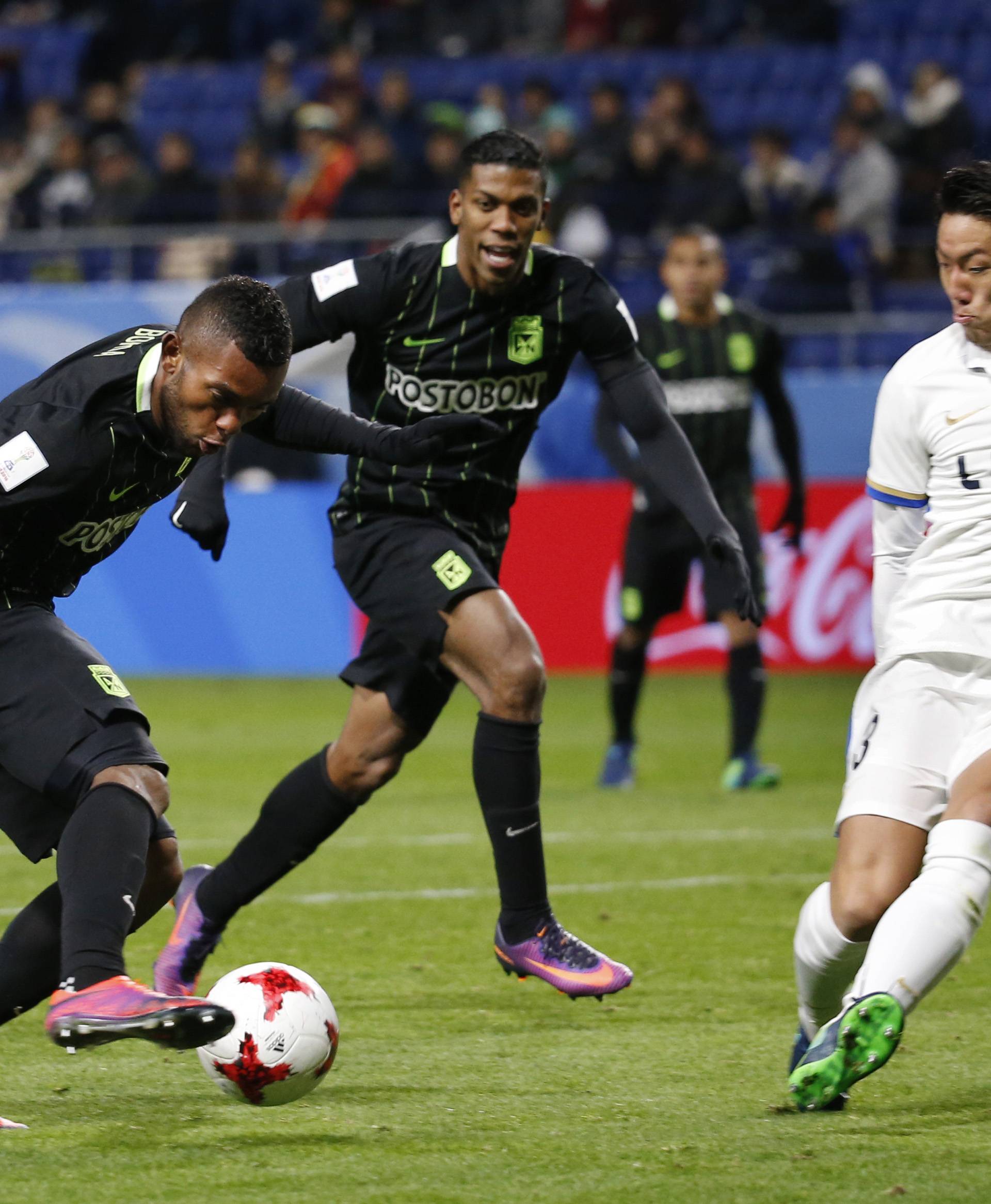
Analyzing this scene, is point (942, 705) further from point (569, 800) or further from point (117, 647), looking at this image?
point (117, 647)

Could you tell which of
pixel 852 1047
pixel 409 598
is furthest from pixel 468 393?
pixel 852 1047

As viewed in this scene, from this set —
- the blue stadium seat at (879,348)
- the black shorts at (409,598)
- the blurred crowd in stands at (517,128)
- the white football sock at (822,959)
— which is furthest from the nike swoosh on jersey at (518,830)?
the blue stadium seat at (879,348)

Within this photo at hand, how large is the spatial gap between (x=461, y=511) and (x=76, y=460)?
182cm

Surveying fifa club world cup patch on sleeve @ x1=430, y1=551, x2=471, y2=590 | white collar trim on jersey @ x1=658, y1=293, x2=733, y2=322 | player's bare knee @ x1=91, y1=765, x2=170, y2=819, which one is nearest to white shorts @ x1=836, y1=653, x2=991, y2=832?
player's bare knee @ x1=91, y1=765, x2=170, y2=819

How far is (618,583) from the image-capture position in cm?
1255

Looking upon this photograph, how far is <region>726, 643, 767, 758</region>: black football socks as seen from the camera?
8.87 metres

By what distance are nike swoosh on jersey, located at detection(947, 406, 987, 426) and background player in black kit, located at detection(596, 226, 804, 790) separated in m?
4.88

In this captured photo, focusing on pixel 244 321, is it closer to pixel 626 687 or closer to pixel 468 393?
pixel 468 393

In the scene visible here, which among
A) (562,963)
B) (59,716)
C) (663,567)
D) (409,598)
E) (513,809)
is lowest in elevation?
(663,567)

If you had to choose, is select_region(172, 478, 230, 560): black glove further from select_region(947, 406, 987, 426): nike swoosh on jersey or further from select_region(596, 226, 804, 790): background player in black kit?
select_region(596, 226, 804, 790): background player in black kit

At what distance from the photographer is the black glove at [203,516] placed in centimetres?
436

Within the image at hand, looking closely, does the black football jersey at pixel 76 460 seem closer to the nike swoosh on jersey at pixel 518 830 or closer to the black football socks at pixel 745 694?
the nike swoosh on jersey at pixel 518 830

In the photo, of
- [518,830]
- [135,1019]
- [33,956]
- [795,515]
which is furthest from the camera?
[795,515]

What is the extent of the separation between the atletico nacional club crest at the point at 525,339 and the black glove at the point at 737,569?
0.72 m
